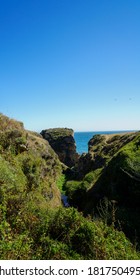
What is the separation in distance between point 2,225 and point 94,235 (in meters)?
3.56

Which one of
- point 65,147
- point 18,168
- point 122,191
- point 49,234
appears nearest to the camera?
point 49,234

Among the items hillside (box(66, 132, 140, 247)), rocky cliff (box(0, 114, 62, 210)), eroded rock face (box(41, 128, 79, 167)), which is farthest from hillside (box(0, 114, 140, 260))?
eroded rock face (box(41, 128, 79, 167))

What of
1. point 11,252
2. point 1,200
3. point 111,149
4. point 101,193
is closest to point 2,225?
point 11,252

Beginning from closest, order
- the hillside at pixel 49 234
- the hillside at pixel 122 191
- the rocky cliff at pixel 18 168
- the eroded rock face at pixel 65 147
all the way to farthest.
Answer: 1. the hillside at pixel 49 234
2. the rocky cliff at pixel 18 168
3. the hillside at pixel 122 191
4. the eroded rock face at pixel 65 147

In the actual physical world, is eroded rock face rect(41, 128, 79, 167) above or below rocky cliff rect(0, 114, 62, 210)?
below

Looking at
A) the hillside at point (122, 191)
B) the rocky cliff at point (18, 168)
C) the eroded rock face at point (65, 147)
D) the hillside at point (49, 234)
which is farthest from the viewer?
the eroded rock face at point (65, 147)

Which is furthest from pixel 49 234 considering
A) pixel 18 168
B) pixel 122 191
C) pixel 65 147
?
pixel 65 147

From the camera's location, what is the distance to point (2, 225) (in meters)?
8.84

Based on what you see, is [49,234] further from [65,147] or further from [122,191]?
[65,147]

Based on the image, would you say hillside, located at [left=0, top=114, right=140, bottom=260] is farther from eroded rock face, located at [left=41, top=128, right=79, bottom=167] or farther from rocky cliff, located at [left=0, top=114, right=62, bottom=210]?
eroded rock face, located at [left=41, top=128, right=79, bottom=167]

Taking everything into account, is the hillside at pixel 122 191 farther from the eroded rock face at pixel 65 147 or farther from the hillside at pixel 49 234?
the eroded rock face at pixel 65 147

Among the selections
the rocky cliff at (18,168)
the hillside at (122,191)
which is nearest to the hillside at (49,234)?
the rocky cliff at (18,168)
